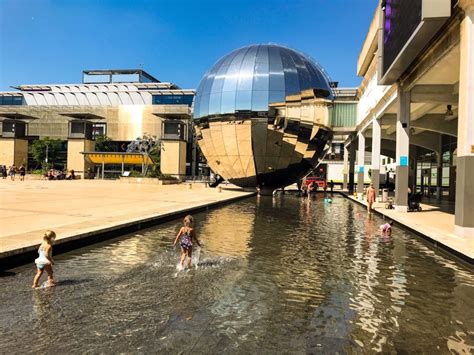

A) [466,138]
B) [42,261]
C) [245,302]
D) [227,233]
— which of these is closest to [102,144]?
[227,233]

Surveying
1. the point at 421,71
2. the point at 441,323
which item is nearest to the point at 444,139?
the point at 421,71

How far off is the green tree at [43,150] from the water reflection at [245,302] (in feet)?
266

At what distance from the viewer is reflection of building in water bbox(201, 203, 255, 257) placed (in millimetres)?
9469

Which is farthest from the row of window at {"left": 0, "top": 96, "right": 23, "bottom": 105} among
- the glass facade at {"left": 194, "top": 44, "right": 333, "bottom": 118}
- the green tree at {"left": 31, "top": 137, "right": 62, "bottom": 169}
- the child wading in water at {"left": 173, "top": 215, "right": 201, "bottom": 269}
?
the child wading in water at {"left": 173, "top": 215, "right": 201, "bottom": 269}

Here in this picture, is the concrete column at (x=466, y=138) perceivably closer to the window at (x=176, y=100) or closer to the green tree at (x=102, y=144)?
the green tree at (x=102, y=144)

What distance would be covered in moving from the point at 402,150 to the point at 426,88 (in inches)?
118

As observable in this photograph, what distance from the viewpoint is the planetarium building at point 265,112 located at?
2530cm

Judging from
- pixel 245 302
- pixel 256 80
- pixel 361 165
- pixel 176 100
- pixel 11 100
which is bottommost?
pixel 245 302

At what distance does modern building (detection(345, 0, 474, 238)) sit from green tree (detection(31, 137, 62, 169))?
6818cm

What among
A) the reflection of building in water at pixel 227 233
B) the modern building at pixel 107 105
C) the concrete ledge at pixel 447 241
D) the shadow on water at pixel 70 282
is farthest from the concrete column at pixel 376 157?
the modern building at pixel 107 105

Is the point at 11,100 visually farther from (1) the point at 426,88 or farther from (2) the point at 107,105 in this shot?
(1) the point at 426,88

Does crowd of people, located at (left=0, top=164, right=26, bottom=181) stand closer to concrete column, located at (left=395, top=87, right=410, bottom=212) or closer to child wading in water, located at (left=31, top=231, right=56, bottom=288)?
concrete column, located at (left=395, top=87, right=410, bottom=212)

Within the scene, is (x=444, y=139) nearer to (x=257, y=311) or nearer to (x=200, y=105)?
(x=200, y=105)

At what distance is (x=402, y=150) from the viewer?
19859 millimetres
